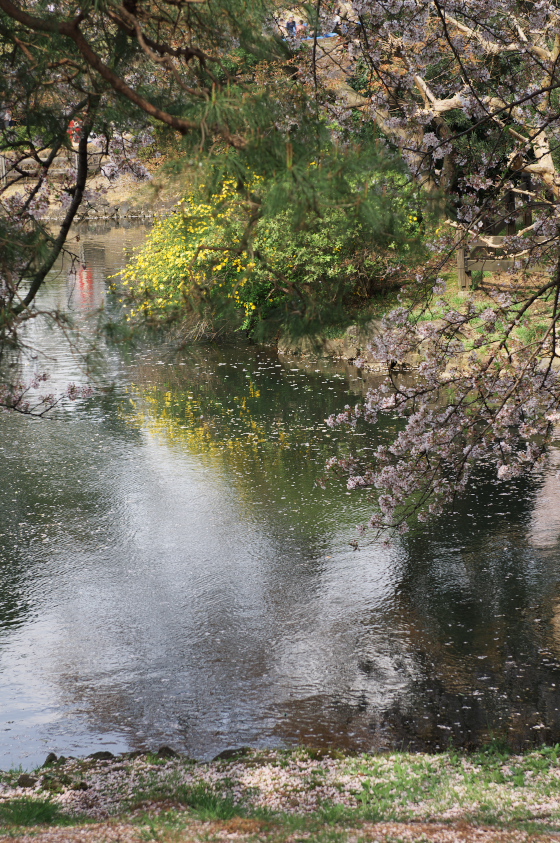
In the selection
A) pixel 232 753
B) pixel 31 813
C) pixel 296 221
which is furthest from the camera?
pixel 232 753

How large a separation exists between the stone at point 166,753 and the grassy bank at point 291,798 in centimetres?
2

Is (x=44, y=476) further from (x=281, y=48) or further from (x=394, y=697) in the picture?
(x=281, y=48)

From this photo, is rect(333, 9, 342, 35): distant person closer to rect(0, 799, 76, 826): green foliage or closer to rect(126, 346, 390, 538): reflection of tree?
rect(126, 346, 390, 538): reflection of tree

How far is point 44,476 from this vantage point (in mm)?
11195

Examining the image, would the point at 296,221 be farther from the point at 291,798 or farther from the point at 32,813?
the point at 32,813

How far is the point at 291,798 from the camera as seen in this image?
476 centimetres

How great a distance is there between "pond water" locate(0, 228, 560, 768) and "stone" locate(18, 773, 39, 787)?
0.54 meters

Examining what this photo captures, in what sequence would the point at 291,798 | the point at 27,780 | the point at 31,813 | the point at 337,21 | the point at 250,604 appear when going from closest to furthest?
the point at 31,813 < the point at 291,798 < the point at 27,780 < the point at 337,21 < the point at 250,604

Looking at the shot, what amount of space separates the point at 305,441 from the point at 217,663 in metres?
6.21

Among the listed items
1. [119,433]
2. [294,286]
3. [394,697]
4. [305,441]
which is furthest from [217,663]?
[119,433]

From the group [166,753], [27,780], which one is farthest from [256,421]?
[27,780]

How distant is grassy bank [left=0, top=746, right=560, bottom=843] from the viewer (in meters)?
4.10

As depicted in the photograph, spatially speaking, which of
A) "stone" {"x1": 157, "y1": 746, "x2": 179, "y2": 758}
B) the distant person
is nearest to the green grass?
"stone" {"x1": 157, "y1": 746, "x2": 179, "y2": 758}

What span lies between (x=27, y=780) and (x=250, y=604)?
3.02 m
